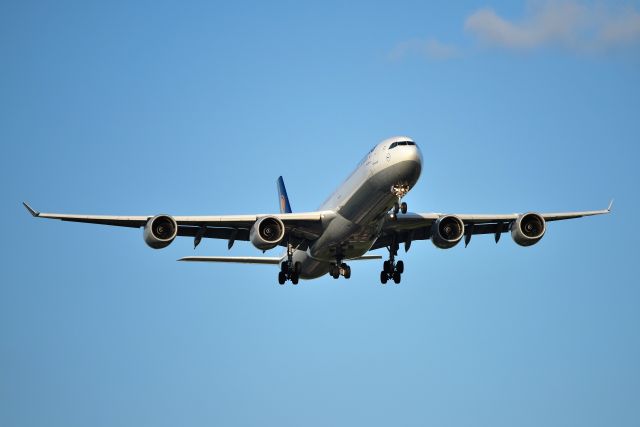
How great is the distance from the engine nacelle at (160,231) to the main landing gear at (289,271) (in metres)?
7.29

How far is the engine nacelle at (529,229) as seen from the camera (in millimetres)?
57250

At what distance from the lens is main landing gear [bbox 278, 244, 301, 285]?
2318 inches

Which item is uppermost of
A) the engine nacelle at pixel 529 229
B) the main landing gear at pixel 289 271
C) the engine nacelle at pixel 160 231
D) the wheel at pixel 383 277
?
the engine nacelle at pixel 529 229

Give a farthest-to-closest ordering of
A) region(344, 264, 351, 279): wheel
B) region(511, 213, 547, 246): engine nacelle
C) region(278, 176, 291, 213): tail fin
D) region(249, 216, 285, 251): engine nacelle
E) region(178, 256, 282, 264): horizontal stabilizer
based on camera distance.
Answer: region(278, 176, 291, 213): tail fin
region(178, 256, 282, 264): horizontal stabilizer
region(511, 213, 547, 246): engine nacelle
region(344, 264, 351, 279): wheel
region(249, 216, 285, 251): engine nacelle

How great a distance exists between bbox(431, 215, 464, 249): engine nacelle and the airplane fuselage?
3.47 metres

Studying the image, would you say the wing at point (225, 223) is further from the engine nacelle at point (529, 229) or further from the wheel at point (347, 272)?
the engine nacelle at point (529, 229)

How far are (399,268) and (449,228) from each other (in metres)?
4.34

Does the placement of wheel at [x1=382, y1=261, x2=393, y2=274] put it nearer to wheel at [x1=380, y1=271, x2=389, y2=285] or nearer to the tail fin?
wheel at [x1=380, y1=271, x2=389, y2=285]

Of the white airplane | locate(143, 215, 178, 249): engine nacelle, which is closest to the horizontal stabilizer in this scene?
the white airplane

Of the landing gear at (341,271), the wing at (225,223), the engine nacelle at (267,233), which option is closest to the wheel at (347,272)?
the landing gear at (341,271)

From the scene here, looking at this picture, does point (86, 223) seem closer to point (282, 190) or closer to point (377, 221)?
point (377, 221)

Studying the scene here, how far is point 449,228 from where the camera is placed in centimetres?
5706

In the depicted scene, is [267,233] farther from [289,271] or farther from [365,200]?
[365,200]

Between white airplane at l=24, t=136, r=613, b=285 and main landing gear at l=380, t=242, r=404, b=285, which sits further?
main landing gear at l=380, t=242, r=404, b=285
